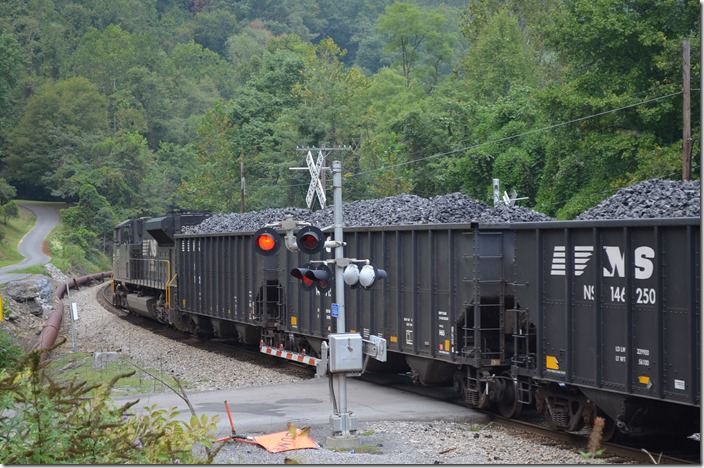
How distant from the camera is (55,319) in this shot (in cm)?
3550

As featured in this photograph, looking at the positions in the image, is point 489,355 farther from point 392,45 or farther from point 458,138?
point 392,45

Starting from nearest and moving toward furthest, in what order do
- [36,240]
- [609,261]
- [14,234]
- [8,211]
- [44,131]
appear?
[609,261]
[36,240]
[8,211]
[14,234]
[44,131]

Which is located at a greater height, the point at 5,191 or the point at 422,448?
the point at 5,191

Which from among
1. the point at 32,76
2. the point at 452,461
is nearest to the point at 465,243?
the point at 452,461

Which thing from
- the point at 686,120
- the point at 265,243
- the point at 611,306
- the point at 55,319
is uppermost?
the point at 686,120

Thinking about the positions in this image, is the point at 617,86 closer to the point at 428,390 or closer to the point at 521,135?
the point at 521,135

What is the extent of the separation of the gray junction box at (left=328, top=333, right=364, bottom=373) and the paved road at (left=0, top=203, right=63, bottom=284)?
123 ft

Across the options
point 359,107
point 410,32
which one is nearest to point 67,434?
point 359,107

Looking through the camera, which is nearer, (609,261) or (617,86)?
(609,261)

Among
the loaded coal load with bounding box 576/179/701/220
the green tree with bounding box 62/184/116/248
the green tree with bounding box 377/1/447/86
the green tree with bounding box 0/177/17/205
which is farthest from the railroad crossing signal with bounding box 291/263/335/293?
the green tree with bounding box 377/1/447/86

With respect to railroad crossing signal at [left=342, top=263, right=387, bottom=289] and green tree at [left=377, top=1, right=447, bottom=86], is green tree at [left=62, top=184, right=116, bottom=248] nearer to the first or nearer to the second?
green tree at [left=377, top=1, right=447, bottom=86]

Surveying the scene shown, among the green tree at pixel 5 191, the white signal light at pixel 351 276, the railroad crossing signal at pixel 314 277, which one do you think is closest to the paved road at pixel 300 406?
the railroad crossing signal at pixel 314 277

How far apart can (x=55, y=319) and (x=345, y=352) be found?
76.4ft

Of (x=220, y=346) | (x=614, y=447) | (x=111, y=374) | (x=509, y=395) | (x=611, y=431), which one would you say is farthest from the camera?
(x=220, y=346)
